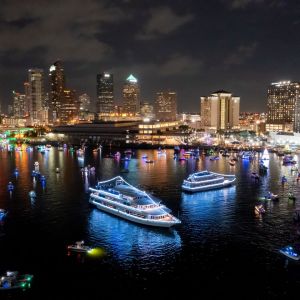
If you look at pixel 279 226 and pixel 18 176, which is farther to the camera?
pixel 18 176

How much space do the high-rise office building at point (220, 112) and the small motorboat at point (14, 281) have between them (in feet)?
435

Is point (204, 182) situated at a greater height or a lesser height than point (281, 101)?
lesser

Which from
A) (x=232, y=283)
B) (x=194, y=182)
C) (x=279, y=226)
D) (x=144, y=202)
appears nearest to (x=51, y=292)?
(x=232, y=283)

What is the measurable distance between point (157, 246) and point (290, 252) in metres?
8.10

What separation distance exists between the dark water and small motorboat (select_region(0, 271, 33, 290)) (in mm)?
436

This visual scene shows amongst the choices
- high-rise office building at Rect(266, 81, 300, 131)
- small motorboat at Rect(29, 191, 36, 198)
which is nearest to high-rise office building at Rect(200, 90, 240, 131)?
high-rise office building at Rect(266, 81, 300, 131)

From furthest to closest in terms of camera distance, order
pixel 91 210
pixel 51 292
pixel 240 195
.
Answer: pixel 240 195 < pixel 91 210 < pixel 51 292

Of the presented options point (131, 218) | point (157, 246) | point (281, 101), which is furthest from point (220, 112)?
A: point (157, 246)

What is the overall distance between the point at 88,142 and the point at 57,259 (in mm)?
91257

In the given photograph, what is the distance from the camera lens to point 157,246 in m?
25.5

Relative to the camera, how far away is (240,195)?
39.7m

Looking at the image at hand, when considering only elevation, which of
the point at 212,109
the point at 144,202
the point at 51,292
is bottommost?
the point at 51,292

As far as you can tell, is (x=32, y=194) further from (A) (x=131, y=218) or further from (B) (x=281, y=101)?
(B) (x=281, y=101)

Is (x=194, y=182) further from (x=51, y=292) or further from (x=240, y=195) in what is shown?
(x=51, y=292)
